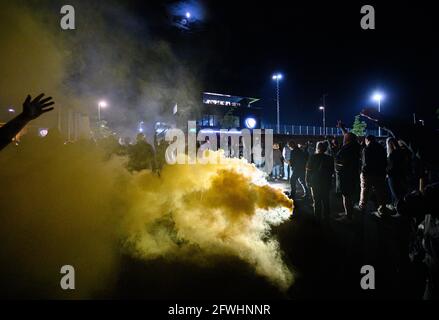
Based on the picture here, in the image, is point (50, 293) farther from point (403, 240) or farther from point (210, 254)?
point (403, 240)

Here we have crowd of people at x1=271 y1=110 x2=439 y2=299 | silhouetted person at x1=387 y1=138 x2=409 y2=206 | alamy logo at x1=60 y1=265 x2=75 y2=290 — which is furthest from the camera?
silhouetted person at x1=387 y1=138 x2=409 y2=206

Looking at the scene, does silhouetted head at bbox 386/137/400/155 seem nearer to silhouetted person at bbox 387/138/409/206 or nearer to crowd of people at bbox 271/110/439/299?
crowd of people at bbox 271/110/439/299

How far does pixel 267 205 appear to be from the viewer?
5.20 m

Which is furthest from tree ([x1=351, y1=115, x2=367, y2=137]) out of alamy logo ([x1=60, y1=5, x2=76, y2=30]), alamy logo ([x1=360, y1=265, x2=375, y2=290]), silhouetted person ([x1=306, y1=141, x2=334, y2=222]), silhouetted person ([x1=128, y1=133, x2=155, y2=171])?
alamy logo ([x1=60, y1=5, x2=76, y2=30])

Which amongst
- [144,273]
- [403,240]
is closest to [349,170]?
[403,240]

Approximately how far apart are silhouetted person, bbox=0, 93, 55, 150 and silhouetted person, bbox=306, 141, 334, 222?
18.6 feet

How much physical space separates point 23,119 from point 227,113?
37.4 m

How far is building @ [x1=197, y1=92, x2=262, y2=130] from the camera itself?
37906mm

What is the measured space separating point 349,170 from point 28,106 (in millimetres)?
6271

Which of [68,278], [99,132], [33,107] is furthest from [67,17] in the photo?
[99,132]

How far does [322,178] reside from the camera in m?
6.29

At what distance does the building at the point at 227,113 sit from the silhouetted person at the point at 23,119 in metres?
33.7

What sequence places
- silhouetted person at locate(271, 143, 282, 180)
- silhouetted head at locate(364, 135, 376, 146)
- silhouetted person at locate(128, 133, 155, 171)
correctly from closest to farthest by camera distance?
silhouetted head at locate(364, 135, 376, 146)
silhouetted person at locate(128, 133, 155, 171)
silhouetted person at locate(271, 143, 282, 180)

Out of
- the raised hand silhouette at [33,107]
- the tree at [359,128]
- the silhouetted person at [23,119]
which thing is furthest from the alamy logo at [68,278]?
the tree at [359,128]
